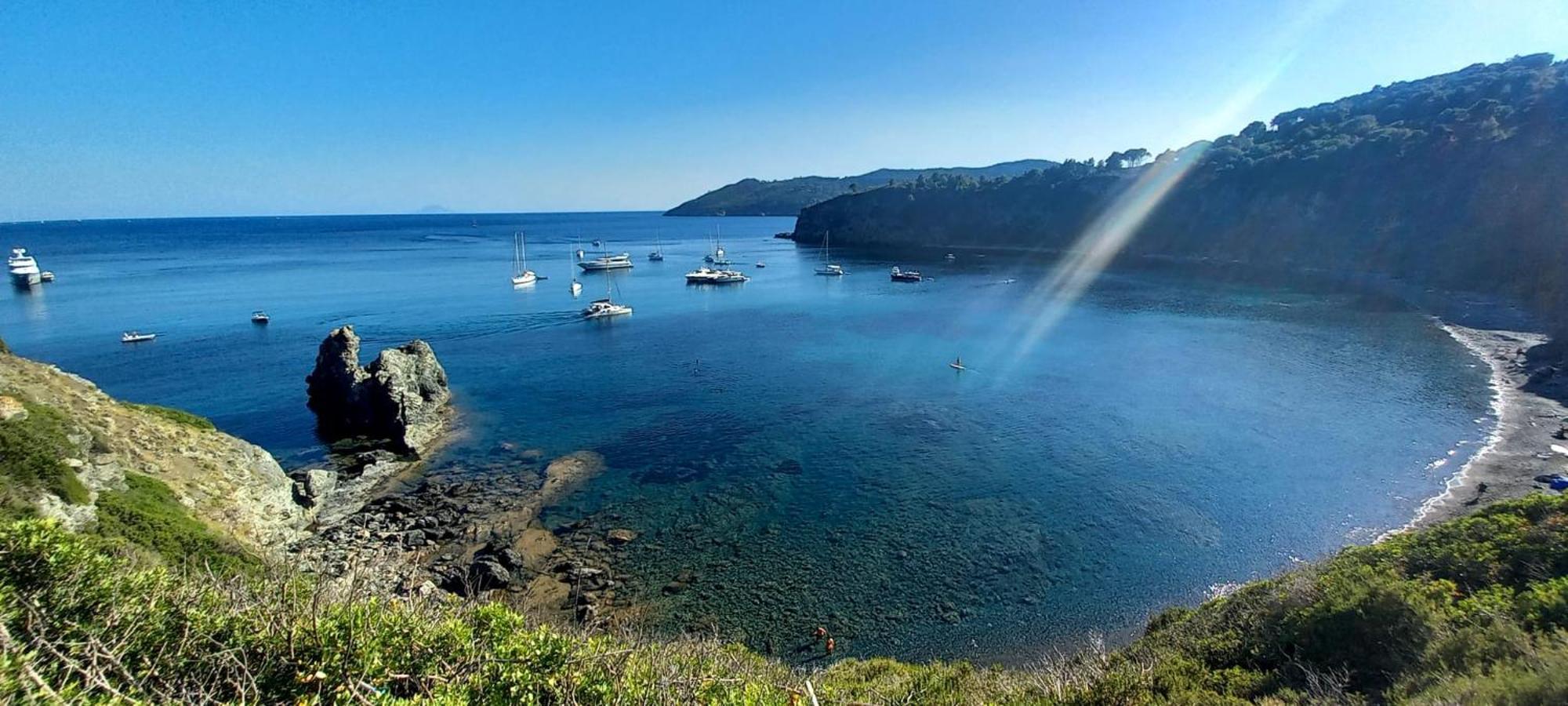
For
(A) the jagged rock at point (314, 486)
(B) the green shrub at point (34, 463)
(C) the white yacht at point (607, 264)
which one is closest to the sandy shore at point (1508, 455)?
(B) the green shrub at point (34, 463)

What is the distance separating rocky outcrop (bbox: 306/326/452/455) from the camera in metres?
34.1

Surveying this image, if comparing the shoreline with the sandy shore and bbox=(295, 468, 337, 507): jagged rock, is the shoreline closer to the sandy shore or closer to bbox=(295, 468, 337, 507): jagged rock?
the sandy shore

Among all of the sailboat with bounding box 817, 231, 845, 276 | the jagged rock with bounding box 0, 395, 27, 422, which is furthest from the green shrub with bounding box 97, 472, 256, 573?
the sailboat with bounding box 817, 231, 845, 276

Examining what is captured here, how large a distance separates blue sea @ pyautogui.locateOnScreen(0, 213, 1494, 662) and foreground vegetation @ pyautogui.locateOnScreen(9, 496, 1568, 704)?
22.5ft

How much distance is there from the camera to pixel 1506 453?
2973cm

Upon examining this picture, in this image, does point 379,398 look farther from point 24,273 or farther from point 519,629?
point 24,273

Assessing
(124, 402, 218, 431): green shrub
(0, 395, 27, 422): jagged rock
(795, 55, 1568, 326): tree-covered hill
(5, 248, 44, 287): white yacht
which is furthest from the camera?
(5, 248, 44, 287): white yacht

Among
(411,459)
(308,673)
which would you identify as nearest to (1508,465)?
(308,673)

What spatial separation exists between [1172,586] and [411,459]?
102 feet

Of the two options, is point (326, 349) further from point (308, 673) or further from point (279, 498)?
point (308, 673)

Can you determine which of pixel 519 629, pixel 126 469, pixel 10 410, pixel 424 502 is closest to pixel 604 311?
pixel 424 502

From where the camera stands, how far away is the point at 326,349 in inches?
1507

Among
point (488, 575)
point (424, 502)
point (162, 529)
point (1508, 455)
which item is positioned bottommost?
point (488, 575)

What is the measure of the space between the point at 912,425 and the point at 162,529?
95.3 feet
